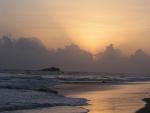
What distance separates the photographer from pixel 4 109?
69.9 feet

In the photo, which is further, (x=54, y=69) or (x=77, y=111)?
(x=54, y=69)

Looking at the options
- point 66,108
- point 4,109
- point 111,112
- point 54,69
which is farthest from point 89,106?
point 54,69

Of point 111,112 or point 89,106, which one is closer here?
point 111,112

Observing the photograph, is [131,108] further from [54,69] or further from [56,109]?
[54,69]

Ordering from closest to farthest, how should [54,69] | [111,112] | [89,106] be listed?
[111,112]
[89,106]
[54,69]

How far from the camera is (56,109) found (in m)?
21.5

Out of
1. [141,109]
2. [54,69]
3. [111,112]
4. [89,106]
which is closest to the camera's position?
[111,112]

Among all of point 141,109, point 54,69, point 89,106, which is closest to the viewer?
point 141,109

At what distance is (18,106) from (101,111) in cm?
530

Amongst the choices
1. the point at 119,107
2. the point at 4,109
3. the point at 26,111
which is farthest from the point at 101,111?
the point at 4,109

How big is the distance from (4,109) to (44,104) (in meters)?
3.23

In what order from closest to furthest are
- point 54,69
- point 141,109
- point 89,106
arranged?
point 141,109
point 89,106
point 54,69

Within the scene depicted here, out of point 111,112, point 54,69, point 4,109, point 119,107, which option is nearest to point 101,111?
point 111,112

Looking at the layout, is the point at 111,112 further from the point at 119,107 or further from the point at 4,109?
the point at 4,109
